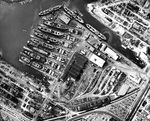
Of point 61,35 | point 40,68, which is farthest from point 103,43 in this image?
point 40,68

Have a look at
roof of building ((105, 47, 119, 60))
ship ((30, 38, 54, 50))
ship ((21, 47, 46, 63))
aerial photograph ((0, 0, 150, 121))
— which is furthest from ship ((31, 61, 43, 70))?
roof of building ((105, 47, 119, 60))

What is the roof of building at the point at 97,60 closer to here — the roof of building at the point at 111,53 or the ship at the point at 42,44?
the roof of building at the point at 111,53

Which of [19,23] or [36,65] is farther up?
[19,23]

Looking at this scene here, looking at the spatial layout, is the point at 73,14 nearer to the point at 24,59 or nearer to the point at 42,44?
the point at 42,44

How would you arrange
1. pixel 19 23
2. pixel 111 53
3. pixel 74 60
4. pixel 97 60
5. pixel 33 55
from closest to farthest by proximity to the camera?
pixel 97 60 < pixel 111 53 < pixel 74 60 < pixel 33 55 < pixel 19 23

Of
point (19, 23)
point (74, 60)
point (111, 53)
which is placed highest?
point (111, 53)

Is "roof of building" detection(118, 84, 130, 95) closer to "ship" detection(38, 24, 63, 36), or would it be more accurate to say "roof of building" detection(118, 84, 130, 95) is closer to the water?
the water

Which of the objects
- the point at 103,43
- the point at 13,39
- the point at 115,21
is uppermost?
the point at 115,21

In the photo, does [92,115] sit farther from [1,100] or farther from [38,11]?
[38,11]

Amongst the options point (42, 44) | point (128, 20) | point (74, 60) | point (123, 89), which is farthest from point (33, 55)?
point (128, 20)
